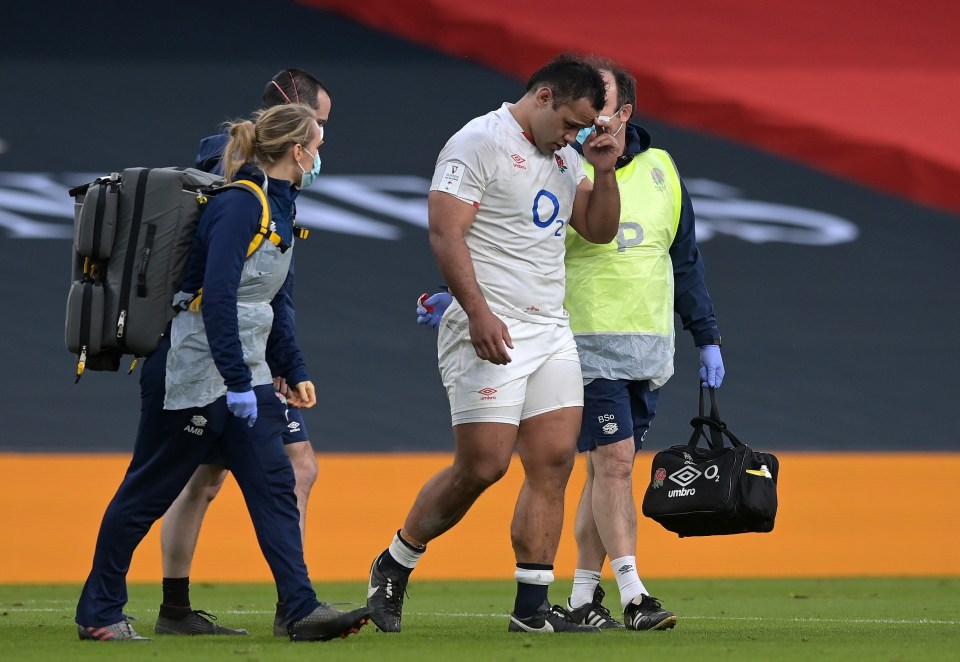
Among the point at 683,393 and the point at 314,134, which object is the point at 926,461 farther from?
the point at 314,134

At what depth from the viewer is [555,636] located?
5387mm

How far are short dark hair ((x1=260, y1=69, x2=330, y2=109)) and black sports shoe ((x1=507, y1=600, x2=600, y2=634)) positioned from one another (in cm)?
213

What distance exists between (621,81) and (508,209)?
0.82 metres

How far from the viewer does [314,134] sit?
5297 millimetres

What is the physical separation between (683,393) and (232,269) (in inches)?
324

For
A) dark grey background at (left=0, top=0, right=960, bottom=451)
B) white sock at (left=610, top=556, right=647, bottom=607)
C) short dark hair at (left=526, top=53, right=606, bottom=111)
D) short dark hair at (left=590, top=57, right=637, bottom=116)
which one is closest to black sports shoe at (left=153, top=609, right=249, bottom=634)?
white sock at (left=610, top=556, right=647, bottom=607)

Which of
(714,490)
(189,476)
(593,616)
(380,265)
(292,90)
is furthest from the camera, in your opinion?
(380,265)

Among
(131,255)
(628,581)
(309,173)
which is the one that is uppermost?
(309,173)

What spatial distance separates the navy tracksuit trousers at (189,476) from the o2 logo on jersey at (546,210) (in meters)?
1.11

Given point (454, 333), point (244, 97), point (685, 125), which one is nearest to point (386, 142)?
point (244, 97)

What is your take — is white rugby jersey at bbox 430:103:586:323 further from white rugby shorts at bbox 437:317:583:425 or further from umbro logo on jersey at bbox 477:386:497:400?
umbro logo on jersey at bbox 477:386:497:400

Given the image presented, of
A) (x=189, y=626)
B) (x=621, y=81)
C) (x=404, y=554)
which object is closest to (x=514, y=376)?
(x=404, y=554)

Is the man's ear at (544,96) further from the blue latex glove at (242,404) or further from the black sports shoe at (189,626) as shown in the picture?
Answer: the black sports shoe at (189,626)

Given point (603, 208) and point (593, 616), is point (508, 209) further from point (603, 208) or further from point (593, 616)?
point (593, 616)
